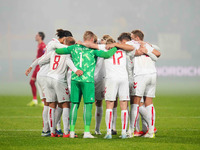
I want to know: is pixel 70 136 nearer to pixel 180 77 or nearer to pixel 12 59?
pixel 180 77

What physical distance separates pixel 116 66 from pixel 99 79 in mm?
873

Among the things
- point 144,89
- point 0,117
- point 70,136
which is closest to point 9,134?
point 70,136

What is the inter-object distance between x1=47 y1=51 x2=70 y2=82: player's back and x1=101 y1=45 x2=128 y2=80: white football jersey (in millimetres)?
864

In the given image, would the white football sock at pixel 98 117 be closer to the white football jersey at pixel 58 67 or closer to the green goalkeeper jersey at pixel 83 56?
the white football jersey at pixel 58 67

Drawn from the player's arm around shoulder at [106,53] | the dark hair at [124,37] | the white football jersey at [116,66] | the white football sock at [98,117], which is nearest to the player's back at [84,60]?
the player's arm around shoulder at [106,53]

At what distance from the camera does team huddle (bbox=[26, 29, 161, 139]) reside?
8664 millimetres

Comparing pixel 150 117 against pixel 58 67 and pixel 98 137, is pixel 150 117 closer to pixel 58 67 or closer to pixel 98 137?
pixel 98 137

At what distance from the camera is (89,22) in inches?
1378

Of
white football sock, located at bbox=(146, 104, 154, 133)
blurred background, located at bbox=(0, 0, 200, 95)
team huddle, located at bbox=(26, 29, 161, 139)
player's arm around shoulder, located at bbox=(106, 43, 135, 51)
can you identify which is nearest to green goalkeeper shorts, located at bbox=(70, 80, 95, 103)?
team huddle, located at bbox=(26, 29, 161, 139)

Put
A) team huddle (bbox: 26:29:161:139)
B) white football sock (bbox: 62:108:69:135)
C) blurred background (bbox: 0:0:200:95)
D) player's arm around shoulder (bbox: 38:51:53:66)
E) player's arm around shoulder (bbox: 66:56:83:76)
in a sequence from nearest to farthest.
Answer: player's arm around shoulder (bbox: 66:56:83:76), team huddle (bbox: 26:29:161:139), white football sock (bbox: 62:108:69:135), player's arm around shoulder (bbox: 38:51:53:66), blurred background (bbox: 0:0:200:95)

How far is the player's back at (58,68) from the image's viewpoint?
29.8 ft

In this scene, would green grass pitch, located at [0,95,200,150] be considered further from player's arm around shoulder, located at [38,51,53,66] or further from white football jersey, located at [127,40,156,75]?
player's arm around shoulder, located at [38,51,53,66]

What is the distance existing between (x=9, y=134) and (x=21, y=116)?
4.13 meters

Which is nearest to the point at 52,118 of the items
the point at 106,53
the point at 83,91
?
the point at 83,91
